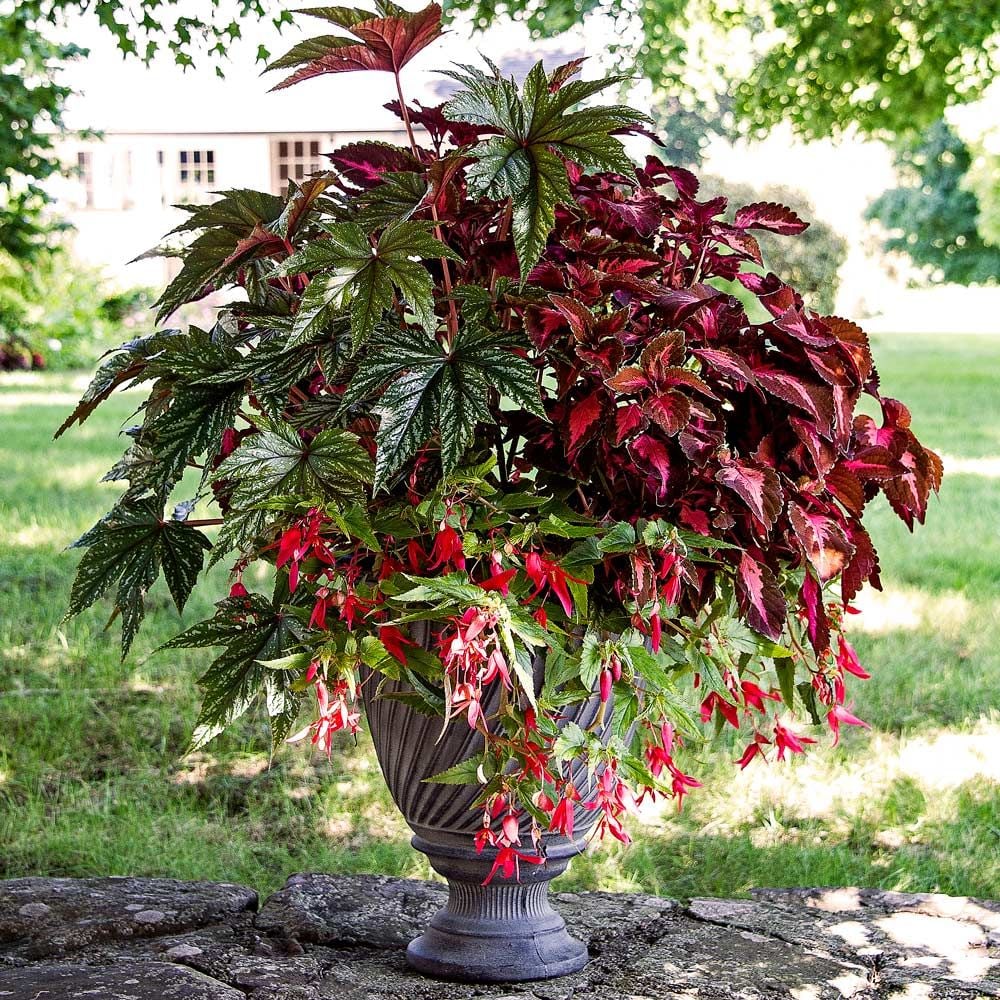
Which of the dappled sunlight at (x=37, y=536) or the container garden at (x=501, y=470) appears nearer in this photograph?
the container garden at (x=501, y=470)

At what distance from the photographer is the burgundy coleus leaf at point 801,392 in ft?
5.26

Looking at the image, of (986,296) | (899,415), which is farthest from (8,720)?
(986,296)

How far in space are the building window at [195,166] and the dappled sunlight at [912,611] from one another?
19.5 metres

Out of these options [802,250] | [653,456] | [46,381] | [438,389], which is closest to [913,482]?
[653,456]

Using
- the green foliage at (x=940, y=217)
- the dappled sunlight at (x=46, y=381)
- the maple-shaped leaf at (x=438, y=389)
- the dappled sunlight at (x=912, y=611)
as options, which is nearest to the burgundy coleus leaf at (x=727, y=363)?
the maple-shaped leaf at (x=438, y=389)

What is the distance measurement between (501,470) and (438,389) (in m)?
0.27

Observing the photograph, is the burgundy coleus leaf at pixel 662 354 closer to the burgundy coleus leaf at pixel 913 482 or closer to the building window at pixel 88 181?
the burgundy coleus leaf at pixel 913 482

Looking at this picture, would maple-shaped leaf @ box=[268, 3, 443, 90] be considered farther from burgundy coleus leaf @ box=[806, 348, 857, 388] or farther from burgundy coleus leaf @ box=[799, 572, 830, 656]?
burgundy coleus leaf @ box=[799, 572, 830, 656]

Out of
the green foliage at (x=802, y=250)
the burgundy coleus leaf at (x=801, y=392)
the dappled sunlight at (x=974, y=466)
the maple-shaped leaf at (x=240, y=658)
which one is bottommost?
the dappled sunlight at (x=974, y=466)

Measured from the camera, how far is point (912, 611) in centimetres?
504

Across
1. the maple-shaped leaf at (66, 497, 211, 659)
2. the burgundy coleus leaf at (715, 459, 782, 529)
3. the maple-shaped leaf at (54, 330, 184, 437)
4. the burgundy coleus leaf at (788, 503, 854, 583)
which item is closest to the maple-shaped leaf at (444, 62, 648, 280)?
the burgundy coleus leaf at (715, 459, 782, 529)

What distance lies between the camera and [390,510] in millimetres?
1669

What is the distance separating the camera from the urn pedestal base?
1.91 meters

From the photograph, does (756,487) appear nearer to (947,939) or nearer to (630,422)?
(630,422)
